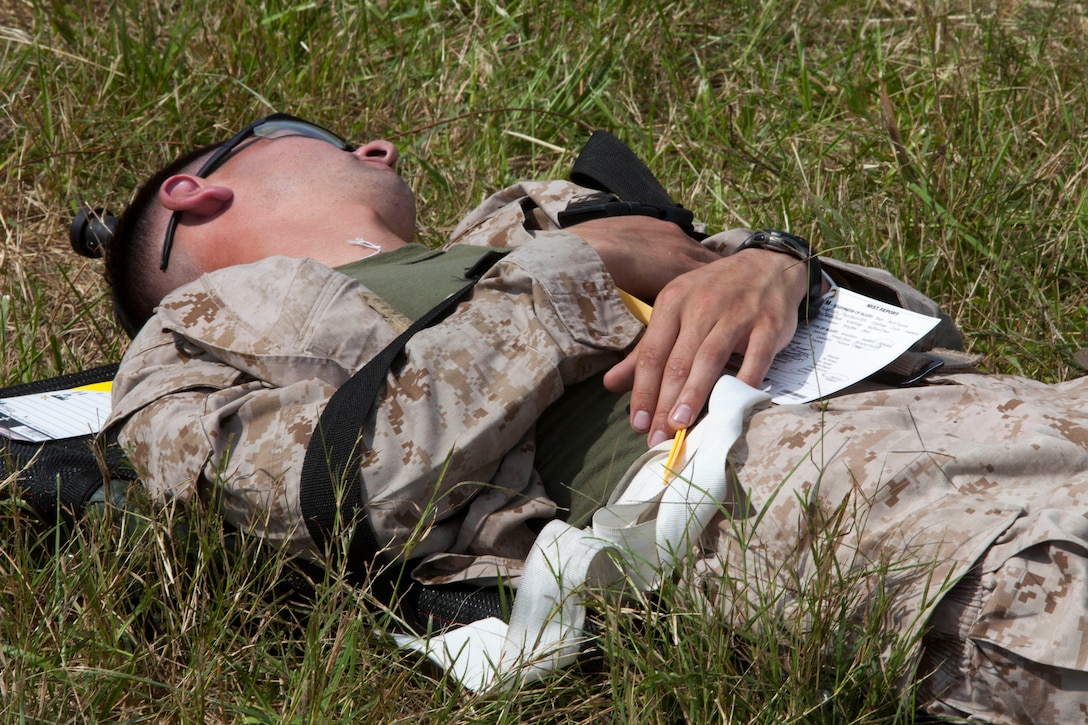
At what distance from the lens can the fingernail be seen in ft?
6.30

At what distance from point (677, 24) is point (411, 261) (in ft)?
7.48

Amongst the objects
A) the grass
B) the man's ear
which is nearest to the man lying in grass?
the grass

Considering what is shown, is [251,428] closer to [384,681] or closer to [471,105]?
[384,681]

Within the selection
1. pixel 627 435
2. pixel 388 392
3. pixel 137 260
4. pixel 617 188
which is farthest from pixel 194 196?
pixel 627 435

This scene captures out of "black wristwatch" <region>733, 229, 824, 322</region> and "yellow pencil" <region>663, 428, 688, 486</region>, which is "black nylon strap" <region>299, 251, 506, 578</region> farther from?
"black wristwatch" <region>733, 229, 824, 322</region>

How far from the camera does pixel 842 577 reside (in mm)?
1637

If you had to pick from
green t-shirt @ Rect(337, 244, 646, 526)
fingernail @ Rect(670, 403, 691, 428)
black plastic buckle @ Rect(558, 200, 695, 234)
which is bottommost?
green t-shirt @ Rect(337, 244, 646, 526)

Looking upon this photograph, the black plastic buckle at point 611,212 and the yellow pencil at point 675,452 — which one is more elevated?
the black plastic buckle at point 611,212

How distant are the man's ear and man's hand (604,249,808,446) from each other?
140 centimetres

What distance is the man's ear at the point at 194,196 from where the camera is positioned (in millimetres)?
2873

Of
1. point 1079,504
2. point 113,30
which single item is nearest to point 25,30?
point 113,30

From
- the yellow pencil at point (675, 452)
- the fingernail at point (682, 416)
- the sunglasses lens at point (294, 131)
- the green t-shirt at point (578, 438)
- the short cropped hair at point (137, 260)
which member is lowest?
the short cropped hair at point (137, 260)

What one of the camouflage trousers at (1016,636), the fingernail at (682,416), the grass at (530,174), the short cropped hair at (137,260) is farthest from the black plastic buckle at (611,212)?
the camouflage trousers at (1016,636)

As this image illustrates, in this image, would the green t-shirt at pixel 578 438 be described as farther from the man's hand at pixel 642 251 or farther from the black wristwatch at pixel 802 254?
the black wristwatch at pixel 802 254
